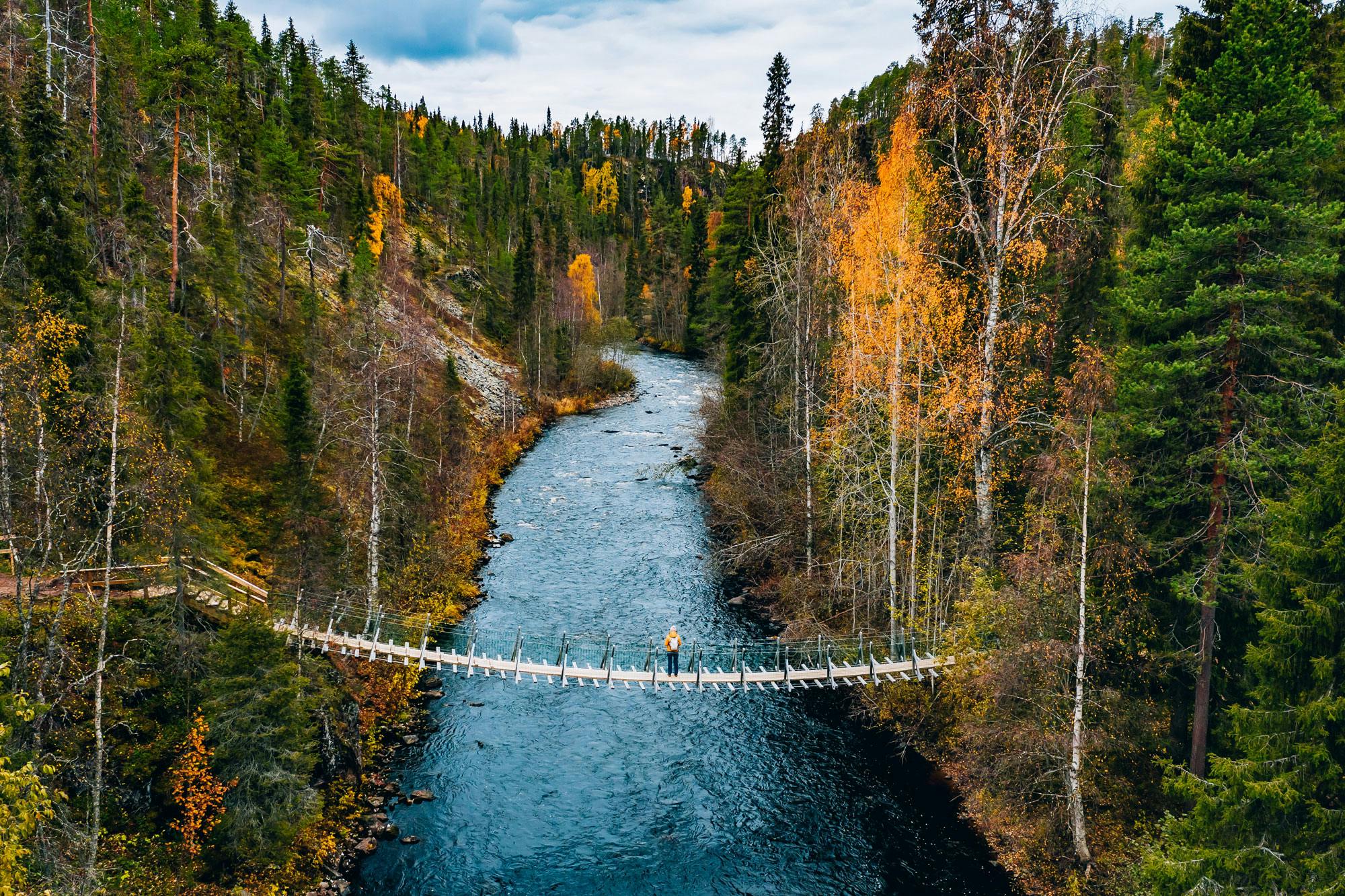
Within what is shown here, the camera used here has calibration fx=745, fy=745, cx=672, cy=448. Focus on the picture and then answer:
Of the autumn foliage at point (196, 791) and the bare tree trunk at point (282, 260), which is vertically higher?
the bare tree trunk at point (282, 260)

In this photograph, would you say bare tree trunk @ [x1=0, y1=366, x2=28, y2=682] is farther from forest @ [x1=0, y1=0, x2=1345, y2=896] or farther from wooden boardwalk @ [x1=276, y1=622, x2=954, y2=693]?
wooden boardwalk @ [x1=276, y1=622, x2=954, y2=693]

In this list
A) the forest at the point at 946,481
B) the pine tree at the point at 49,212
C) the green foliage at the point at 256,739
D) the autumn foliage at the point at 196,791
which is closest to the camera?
the forest at the point at 946,481

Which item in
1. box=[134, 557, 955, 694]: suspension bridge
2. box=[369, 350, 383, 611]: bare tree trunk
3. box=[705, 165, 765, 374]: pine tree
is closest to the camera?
box=[134, 557, 955, 694]: suspension bridge

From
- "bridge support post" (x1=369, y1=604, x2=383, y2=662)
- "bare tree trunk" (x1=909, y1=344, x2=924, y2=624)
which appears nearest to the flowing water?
"bridge support post" (x1=369, y1=604, x2=383, y2=662)

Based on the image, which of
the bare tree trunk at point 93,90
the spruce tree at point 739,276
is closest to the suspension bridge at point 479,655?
the bare tree trunk at point 93,90

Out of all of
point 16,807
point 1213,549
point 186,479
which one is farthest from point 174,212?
point 1213,549

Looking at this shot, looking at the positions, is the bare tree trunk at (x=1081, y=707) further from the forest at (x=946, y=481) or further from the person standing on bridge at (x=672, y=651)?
the person standing on bridge at (x=672, y=651)
